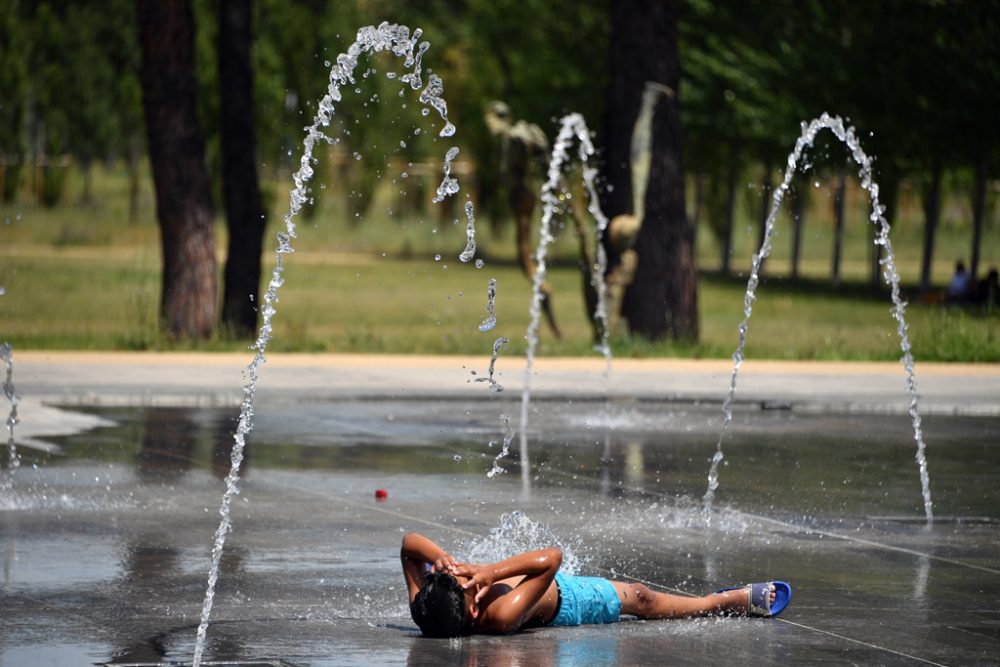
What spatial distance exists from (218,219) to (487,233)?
8.87 m

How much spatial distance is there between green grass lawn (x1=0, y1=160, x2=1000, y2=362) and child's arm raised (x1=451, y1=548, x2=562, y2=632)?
13.4 metres

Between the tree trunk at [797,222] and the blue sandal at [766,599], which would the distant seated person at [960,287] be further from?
the blue sandal at [766,599]

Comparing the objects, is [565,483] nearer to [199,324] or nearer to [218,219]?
[199,324]

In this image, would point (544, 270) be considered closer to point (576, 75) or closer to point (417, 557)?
point (417, 557)

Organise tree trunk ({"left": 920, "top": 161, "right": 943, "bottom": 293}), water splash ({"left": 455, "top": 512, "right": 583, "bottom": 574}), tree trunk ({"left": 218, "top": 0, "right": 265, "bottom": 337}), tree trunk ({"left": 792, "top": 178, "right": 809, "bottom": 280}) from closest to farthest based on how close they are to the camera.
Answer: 1. water splash ({"left": 455, "top": 512, "right": 583, "bottom": 574})
2. tree trunk ({"left": 218, "top": 0, "right": 265, "bottom": 337})
3. tree trunk ({"left": 920, "top": 161, "right": 943, "bottom": 293})
4. tree trunk ({"left": 792, "top": 178, "right": 809, "bottom": 280})

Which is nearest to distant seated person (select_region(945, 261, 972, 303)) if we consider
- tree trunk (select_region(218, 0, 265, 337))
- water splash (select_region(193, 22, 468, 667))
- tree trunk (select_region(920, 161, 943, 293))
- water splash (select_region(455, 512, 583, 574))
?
tree trunk (select_region(920, 161, 943, 293))

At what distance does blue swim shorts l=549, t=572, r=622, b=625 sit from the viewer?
311 inches

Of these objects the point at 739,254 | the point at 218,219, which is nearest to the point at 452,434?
the point at 739,254

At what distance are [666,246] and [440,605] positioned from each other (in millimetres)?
15846

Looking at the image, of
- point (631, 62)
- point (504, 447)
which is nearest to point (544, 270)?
point (631, 62)

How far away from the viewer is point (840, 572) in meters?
9.36

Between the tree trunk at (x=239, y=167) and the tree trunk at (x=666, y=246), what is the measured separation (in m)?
4.69

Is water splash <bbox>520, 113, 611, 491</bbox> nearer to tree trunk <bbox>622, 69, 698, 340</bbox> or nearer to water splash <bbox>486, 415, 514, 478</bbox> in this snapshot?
water splash <bbox>486, 415, 514, 478</bbox>

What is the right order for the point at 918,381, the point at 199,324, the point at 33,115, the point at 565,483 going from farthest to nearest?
the point at 33,115
the point at 199,324
the point at 918,381
the point at 565,483
